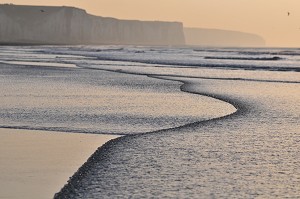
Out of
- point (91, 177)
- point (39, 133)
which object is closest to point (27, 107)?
point (39, 133)

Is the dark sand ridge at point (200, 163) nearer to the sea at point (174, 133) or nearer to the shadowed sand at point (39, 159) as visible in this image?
the sea at point (174, 133)

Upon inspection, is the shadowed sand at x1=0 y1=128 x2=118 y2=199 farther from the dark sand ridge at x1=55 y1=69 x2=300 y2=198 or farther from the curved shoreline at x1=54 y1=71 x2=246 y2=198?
the dark sand ridge at x1=55 y1=69 x2=300 y2=198

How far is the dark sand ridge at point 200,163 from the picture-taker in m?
6.47

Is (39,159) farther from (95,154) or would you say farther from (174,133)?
(174,133)

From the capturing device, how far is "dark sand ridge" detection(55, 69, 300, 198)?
647 cm

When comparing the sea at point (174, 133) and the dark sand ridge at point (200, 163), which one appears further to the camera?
the sea at point (174, 133)

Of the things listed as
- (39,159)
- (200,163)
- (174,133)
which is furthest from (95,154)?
(174,133)

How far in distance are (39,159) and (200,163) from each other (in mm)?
1919

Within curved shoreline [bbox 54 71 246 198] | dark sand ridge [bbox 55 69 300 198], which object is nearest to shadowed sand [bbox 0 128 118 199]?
curved shoreline [bbox 54 71 246 198]

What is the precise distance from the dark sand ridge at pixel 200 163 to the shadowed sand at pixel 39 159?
0.58 ft

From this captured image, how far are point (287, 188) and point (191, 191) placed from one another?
0.99 meters

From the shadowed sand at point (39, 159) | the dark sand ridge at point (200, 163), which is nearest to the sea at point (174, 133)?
the dark sand ridge at point (200, 163)

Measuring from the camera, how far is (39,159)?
306 inches

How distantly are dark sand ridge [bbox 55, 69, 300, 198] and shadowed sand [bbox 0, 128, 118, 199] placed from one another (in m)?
0.18
